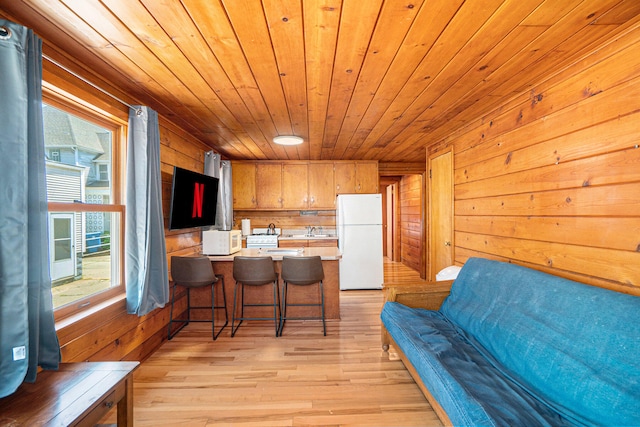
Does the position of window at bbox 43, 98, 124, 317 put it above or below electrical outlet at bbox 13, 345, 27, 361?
above

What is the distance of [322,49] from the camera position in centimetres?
169

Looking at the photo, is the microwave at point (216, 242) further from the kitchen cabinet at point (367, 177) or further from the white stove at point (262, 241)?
the kitchen cabinet at point (367, 177)

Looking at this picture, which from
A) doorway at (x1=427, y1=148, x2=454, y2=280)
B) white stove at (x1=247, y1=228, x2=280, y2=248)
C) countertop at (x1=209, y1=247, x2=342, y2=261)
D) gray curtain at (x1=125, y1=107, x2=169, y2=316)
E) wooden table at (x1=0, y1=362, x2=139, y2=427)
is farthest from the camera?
white stove at (x1=247, y1=228, x2=280, y2=248)

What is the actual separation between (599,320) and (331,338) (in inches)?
86.7

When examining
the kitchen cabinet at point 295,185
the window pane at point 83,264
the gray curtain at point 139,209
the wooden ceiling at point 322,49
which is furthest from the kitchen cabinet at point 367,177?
the window pane at point 83,264

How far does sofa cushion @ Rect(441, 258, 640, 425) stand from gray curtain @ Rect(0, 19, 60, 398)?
251 cm

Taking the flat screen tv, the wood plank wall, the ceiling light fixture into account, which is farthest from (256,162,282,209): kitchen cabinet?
the wood plank wall

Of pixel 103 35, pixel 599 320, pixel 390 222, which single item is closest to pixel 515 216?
pixel 599 320

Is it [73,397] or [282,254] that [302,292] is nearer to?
[282,254]

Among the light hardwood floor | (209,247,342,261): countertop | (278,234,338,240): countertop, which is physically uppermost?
(278,234,338,240): countertop

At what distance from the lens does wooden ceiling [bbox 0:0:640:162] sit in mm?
1360

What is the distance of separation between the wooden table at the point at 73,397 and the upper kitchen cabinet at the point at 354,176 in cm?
429

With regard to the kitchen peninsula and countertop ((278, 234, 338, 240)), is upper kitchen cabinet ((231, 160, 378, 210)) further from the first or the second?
the kitchen peninsula

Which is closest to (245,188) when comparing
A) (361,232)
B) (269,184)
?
(269,184)
